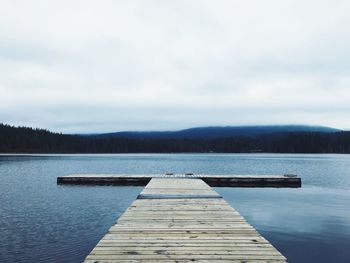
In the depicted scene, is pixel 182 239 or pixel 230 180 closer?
pixel 182 239

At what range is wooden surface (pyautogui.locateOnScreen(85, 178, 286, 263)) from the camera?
7465mm

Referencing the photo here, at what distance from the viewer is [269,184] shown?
106 ft

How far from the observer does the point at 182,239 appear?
350 inches

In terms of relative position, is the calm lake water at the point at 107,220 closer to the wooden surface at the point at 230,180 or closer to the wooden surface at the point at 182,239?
the wooden surface at the point at 230,180

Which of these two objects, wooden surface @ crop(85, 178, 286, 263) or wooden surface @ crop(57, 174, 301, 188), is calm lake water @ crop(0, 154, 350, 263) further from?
wooden surface @ crop(85, 178, 286, 263)

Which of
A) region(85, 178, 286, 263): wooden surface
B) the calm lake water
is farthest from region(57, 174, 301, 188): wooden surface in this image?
region(85, 178, 286, 263): wooden surface

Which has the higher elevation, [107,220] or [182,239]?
[182,239]

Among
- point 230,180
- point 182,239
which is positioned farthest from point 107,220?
point 230,180

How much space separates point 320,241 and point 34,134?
185361 mm

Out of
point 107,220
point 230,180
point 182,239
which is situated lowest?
point 107,220

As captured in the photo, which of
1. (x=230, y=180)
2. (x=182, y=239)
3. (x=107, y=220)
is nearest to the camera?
(x=182, y=239)

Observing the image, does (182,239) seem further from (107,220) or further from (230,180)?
(230,180)

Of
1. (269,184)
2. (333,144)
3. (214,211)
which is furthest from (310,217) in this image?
(333,144)

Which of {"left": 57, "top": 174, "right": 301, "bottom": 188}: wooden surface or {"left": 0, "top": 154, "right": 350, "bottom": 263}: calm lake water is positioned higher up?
{"left": 57, "top": 174, "right": 301, "bottom": 188}: wooden surface
